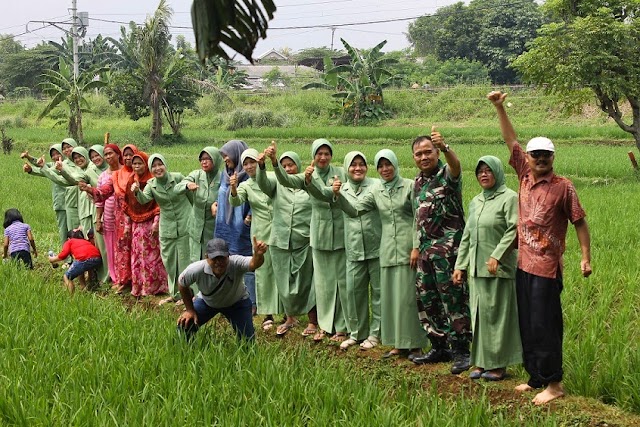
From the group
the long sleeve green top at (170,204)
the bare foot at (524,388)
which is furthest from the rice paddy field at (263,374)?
the long sleeve green top at (170,204)

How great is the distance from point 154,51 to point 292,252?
1720cm

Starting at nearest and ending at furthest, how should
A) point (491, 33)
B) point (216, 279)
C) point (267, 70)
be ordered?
point (216, 279), point (491, 33), point (267, 70)

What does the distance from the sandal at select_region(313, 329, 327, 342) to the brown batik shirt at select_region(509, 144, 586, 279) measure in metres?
1.85

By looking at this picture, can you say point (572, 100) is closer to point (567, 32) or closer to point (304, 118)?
point (567, 32)

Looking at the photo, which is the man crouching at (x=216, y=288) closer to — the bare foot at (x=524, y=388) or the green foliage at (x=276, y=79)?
the bare foot at (x=524, y=388)

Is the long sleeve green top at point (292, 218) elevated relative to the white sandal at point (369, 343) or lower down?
elevated

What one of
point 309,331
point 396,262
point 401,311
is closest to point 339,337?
point 309,331

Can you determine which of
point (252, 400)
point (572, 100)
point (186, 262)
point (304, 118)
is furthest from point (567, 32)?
point (304, 118)

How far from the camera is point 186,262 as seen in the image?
6.92m

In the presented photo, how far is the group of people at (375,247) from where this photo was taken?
13.6 ft

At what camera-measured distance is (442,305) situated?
193 inches

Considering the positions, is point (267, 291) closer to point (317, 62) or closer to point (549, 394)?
point (549, 394)

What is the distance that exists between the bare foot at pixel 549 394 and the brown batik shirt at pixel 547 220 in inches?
21.2

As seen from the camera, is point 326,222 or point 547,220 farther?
point 326,222
